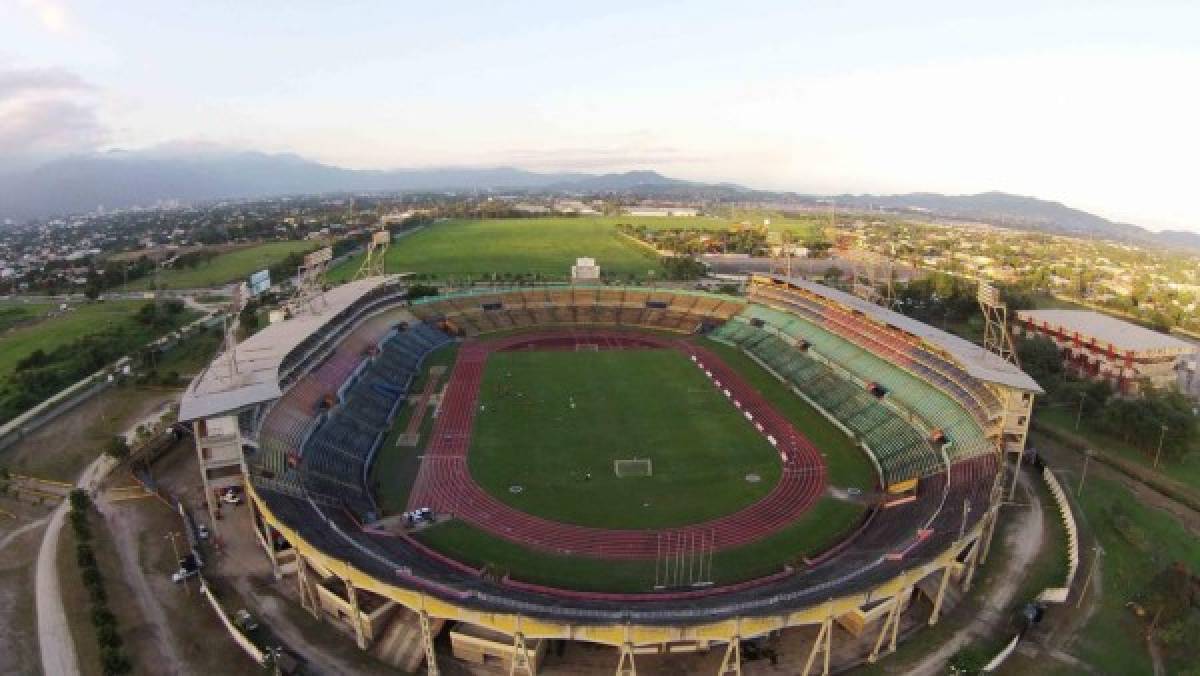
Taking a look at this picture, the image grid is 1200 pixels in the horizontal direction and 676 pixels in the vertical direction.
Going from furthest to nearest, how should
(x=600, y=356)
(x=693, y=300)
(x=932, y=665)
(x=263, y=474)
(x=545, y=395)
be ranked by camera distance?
1. (x=693, y=300)
2. (x=600, y=356)
3. (x=545, y=395)
4. (x=263, y=474)
5. (x=932, y=665)

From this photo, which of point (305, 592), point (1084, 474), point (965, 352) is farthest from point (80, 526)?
point (1084, 474)

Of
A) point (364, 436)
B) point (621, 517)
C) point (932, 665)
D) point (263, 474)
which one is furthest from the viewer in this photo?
point (364, 436)

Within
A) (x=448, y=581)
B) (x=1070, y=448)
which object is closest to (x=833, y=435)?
Answer: (x=1070, y=448)

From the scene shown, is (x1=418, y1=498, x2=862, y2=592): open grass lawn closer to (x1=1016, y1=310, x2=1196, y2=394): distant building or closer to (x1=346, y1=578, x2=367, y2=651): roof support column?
(x1=346, y1=578, x2=367, y2=651): roof support column

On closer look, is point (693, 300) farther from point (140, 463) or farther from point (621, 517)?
point (140, 463)

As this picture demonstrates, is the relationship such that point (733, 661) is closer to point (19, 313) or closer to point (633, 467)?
point (633, 467)

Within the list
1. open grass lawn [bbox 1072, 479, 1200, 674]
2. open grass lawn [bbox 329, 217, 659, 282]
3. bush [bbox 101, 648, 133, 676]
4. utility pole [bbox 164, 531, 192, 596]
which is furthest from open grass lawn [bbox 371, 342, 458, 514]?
open grass lawn [bbox 329, 217, 659, 282]

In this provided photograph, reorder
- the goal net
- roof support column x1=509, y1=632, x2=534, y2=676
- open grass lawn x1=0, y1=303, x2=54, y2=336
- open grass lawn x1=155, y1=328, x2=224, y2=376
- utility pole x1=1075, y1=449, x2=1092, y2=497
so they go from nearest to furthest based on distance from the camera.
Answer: roof support column x1=509, y1=632, x2=534, y2=676, utility pole x1=1075, y1=449, x2=1092, y2=497, the goal net, open grass lawn x1=155, y1=328, x2=224, y2=376, open grass lawn x1=0, y1=303, x2=54, y2=336
